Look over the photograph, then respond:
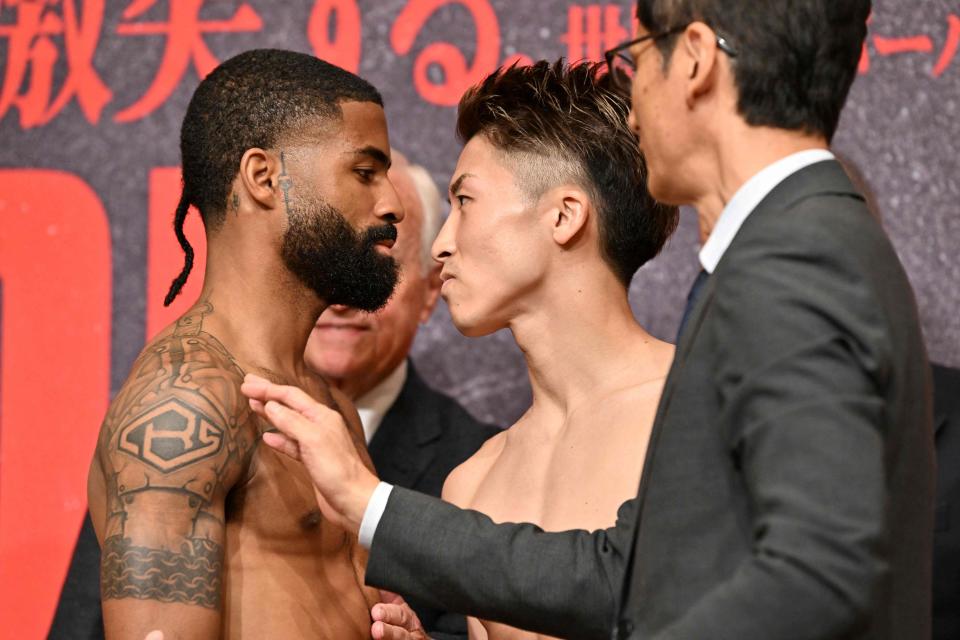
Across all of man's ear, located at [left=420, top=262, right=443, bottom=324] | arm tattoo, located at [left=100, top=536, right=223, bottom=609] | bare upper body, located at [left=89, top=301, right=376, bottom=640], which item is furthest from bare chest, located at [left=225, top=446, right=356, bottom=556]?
man's ear, located at [left=420, top=262, right=443, bottom=324]

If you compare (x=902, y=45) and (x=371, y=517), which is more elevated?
(x=902, y=45)

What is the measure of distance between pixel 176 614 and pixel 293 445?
1.14ft

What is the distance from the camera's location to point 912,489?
1.16m

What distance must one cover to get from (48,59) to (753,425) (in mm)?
2934

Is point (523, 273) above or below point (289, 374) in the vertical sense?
above

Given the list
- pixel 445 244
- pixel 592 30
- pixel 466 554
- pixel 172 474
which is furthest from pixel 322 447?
pixel 592 30

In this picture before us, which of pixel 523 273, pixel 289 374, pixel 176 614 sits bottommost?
pixel 176 614

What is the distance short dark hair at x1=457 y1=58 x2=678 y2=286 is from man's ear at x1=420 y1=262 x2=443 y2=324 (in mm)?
1148

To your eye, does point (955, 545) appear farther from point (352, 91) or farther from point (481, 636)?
point (352, 91)

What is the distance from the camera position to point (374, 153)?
2.10 meters

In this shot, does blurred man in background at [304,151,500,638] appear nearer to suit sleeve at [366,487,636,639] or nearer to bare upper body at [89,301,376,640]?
bare upper body at [89,301,376,640]

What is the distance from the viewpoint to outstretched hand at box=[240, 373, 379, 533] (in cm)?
142

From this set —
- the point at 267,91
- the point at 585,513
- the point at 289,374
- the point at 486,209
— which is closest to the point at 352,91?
the point at 267,91

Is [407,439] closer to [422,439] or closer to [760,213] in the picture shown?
[422,439]
